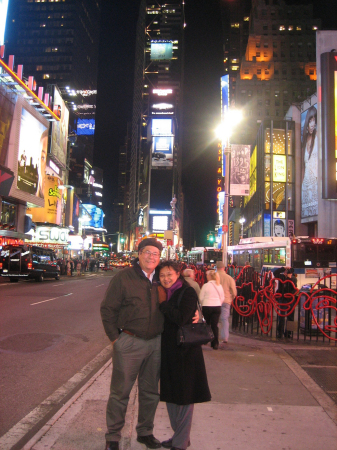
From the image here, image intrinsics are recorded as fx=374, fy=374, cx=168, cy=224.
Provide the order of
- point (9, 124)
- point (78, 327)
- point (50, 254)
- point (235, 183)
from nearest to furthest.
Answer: point (78, 327) → point (235, 183) → point (50, 254) → point (9, 124)

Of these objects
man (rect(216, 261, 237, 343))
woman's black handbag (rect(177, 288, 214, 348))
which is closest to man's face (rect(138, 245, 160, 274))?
woman's black handbag (rect(177, 288, 214, 348))

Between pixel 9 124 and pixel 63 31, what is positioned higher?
pixel 63 31

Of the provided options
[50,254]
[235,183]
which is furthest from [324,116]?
[50,254]

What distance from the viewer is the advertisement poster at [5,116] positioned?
35.5m

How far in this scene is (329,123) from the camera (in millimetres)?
39000

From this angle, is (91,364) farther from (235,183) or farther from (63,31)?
(63,31)

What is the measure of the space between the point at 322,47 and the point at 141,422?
4818cm

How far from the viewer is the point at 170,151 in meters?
140

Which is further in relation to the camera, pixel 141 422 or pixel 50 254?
pixel 50 254

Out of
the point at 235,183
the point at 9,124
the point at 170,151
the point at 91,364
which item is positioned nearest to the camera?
the point at 91,364

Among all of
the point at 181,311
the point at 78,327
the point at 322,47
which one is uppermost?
the point at 322,47

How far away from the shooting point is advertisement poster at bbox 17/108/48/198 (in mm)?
39750

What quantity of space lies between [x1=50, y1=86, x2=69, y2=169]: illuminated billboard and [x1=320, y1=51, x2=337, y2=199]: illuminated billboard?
108 feet

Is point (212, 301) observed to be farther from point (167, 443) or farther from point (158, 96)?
point (158, 96)
